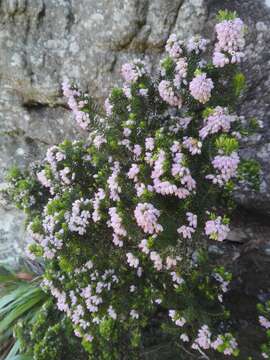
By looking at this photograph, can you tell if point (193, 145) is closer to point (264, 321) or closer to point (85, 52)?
point (264, 321)

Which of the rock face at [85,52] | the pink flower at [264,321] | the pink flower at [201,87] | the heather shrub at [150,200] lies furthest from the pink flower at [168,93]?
the pink flower at [264,321]

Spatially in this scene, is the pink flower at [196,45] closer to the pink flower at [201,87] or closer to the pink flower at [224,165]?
the pink flower at [201,87]

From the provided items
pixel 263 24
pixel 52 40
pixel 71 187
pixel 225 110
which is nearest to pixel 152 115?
pixel 225 110

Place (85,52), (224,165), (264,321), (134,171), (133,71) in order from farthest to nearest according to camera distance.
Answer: (85,52) < (264,321) < (133,71) < (134,171) < (224,165)

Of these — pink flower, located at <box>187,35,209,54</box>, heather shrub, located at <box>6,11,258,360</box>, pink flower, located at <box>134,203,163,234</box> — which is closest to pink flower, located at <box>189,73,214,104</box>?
heather shrub, located at <box>6,11,258,360</box>

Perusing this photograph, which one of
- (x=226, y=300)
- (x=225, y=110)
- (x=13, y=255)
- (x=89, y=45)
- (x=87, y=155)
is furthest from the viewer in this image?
(x=13, y=255)

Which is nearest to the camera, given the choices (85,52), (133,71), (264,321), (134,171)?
(134,171)

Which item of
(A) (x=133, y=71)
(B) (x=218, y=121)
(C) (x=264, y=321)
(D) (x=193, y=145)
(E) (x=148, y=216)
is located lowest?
(C) (x=264, y=321)

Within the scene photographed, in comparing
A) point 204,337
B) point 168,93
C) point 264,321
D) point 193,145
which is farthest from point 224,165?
point 264,321

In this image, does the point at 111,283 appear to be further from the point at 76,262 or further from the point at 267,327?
the point at 267,327
